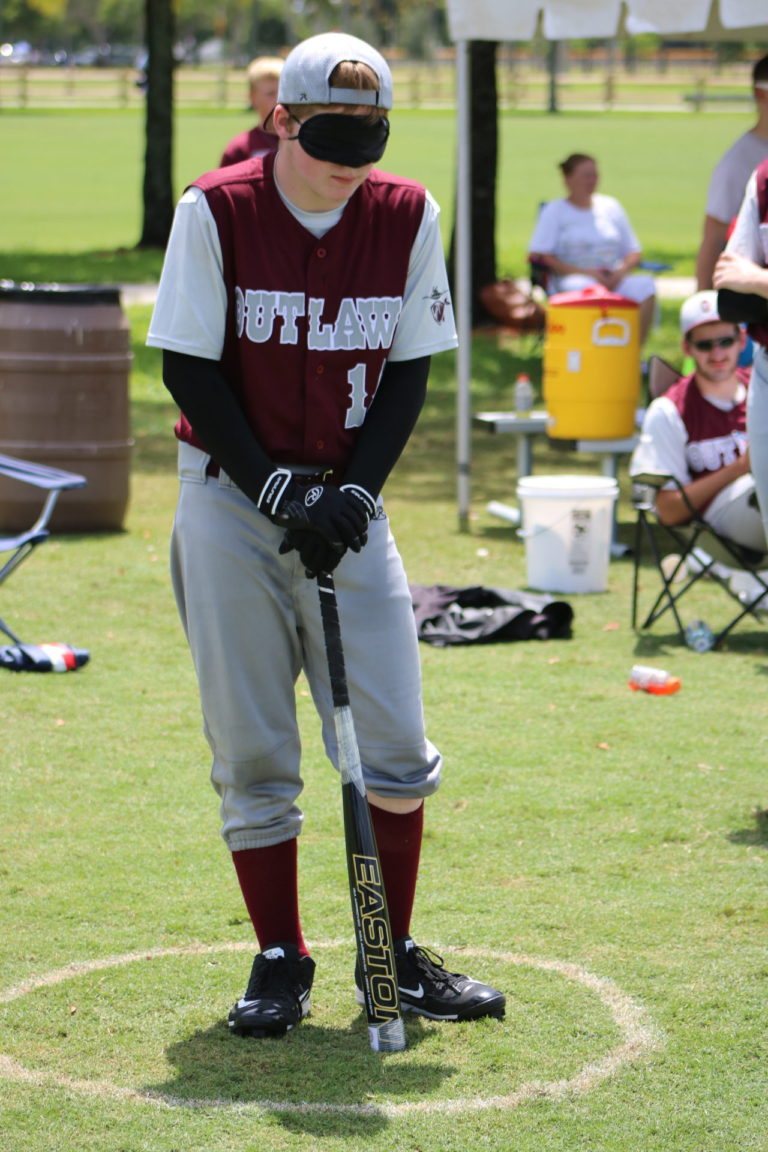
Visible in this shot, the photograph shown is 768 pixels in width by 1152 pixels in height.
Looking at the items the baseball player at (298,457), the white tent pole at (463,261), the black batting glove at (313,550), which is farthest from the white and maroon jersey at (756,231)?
the white tent pole at (463,261)

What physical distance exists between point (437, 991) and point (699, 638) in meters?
3.58

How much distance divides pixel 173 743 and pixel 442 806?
111 cm

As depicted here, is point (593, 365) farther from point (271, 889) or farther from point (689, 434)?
point (271, 889)

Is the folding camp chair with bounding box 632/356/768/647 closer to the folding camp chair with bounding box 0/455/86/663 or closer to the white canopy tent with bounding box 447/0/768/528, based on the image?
the white canopy tent with bounding box 447/0/768/528

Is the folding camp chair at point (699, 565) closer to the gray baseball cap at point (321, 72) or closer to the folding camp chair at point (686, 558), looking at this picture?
the folding camp chair at point (686, 558)

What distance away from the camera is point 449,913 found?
14.1ft

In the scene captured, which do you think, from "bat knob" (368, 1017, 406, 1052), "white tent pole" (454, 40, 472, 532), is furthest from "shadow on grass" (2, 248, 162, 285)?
"bat knob" (368, 1017, 406, 1052)

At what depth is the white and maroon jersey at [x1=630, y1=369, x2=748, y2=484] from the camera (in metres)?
7.16

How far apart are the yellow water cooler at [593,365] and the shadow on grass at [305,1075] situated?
18.8 ft

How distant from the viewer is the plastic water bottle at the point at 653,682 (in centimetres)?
637

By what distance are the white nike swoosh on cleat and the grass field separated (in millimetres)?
84

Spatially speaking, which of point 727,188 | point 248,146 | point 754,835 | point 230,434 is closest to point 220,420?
point 230,434

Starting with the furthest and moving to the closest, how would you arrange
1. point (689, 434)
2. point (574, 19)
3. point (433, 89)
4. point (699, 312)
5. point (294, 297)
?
point (433, 89), point (574, 19), point (689, 434), point (699, 312), point (294, 297)

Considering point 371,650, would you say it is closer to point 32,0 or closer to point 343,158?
point 343,158
